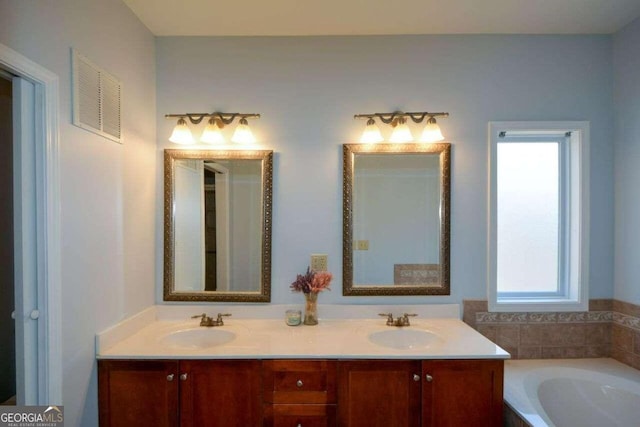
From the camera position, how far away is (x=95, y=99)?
5.06 feet

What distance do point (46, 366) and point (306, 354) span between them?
3.46 ft

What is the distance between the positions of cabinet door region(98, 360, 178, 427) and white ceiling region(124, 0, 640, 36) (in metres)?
1.88

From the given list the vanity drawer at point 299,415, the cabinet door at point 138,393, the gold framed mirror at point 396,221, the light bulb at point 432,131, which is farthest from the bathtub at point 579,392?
the cabinet door at point 138,393

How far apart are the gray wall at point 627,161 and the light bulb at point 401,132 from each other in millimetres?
1310

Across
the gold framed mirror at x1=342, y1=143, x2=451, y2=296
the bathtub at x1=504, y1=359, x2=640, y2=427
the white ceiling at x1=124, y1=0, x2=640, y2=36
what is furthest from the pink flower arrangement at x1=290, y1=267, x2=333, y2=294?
the white ceiling at x1=124, y1=0, x2=640, y2=36

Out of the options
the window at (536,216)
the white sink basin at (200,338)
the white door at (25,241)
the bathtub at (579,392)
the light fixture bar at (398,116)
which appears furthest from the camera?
the window at (536,216)

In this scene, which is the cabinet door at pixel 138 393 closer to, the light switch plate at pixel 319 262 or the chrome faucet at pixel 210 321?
the chrome faucet at pixel 210 321

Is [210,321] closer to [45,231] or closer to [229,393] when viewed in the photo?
[229,393]

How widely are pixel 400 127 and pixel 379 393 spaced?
1454 mm

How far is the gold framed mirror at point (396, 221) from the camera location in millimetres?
2064

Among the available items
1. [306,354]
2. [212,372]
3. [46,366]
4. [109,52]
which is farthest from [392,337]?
[109,52]

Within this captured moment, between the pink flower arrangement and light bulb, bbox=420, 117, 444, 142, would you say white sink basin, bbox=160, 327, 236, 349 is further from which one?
light bulb, bbox=420, 117, 444, 142

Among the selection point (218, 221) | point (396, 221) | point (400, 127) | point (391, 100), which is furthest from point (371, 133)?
point (218, 221)

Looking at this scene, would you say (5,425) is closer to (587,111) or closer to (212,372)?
(212,372)
